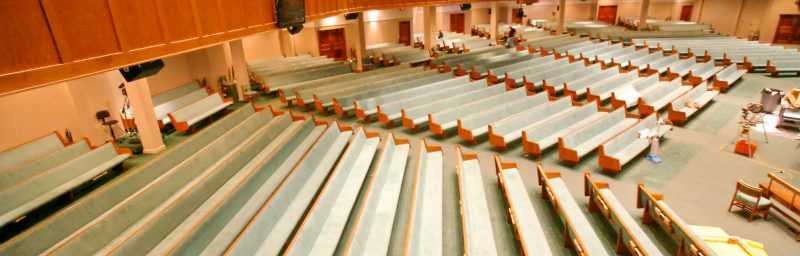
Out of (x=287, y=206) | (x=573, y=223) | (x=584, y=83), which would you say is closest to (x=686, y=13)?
(x=584, y=83)

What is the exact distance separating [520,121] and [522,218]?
3.59m

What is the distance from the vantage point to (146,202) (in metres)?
4.92

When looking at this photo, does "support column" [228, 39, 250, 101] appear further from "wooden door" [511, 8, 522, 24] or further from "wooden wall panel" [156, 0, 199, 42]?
"wooden door" [511, 8, 522, 24]

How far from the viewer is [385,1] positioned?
42.8 ft

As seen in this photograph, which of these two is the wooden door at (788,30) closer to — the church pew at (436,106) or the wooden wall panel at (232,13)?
the church pew at (436,106)

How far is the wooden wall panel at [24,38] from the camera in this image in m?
2.60

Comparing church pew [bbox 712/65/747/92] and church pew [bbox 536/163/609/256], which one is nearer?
church pew [bbox 536/163/609/256]

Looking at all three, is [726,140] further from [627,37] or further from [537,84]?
[627,37]

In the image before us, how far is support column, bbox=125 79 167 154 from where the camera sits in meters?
7.36

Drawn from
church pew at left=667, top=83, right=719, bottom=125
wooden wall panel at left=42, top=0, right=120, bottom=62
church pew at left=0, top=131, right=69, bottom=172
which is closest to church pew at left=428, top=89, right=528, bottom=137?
church pew at left=667, top=83, right=719, bottom=125

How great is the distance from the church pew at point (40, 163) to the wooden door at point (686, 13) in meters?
29.3

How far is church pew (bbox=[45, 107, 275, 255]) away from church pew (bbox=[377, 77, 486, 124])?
2.91 metres

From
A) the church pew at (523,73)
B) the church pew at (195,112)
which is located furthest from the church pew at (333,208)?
the church pew at (523,73)

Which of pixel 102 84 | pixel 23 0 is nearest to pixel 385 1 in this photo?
pixel 102 84
